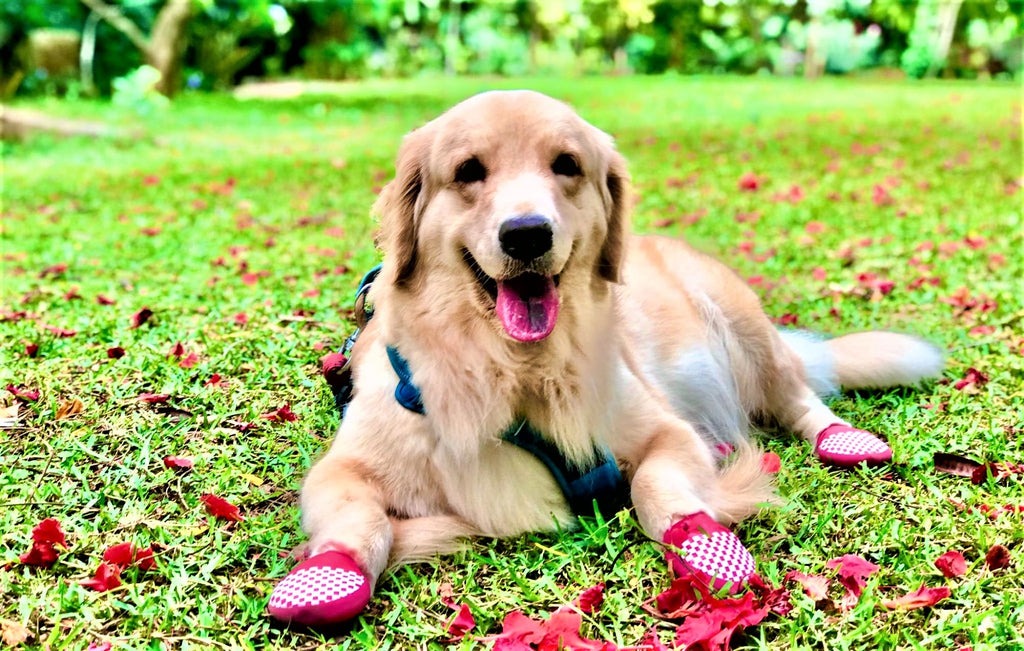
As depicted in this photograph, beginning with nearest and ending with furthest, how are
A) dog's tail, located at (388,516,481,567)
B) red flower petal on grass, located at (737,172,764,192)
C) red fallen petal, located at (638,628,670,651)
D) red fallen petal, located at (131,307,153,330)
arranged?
red fallen petal, located at (638,628,670,651)
dog's tail, located at (388,516,481,567)
red fallen petal, located at (131,307,153,330)
red flower petal on grass, located at (737,172,764,192)

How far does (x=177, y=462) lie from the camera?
3066 mm

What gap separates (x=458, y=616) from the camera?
2.27m

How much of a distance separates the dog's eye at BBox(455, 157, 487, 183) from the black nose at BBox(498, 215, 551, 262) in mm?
313

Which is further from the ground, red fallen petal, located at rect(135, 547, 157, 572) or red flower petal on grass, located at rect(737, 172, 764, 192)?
red flower petal on grass, located at rect(737, 172, 764, 192)

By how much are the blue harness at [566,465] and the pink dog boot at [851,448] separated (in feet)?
2.86

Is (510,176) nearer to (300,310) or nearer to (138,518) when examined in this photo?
(138,518)

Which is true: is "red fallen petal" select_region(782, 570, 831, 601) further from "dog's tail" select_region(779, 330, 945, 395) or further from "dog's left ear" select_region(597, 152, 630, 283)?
"dog's tail" select_region(779, 330, 945, 395)

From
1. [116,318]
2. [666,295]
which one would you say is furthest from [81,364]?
[666,295]

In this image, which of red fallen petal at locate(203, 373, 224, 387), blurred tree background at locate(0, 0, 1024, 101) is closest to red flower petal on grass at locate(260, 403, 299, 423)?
red fallen petal at locate(203, 373, 224, 387)

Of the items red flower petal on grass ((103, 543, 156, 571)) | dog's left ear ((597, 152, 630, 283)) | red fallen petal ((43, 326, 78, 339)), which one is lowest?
red fallen petal ((43, 326, 78, 339))

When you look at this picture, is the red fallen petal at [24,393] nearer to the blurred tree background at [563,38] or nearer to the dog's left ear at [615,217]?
the dog's left ear at [615,217]

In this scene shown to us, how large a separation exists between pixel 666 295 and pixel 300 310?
2.20m

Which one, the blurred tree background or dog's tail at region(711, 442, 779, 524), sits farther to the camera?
the blurred tree background

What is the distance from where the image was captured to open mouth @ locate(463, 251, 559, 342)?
259 cm
